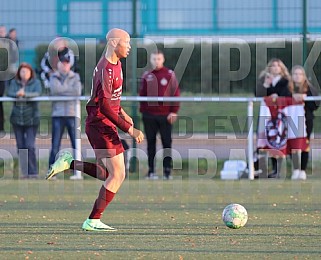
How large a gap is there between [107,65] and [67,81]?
717cm

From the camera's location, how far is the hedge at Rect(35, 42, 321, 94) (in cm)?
1752

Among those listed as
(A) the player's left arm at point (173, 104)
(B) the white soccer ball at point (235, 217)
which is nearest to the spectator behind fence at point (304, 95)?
(A) the player's left arm at point (173, 104)

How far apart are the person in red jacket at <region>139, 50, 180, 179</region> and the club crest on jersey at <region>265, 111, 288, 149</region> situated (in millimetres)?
1652

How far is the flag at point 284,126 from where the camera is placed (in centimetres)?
1581

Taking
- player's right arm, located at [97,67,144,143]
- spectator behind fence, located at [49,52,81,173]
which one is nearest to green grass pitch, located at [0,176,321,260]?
spectator behind fence, located at [49,52,81,173]

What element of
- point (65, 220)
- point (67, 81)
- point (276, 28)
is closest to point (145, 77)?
point (67, 81)

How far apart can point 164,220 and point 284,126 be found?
6.10 metres

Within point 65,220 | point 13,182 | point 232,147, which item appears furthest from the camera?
point 232,147

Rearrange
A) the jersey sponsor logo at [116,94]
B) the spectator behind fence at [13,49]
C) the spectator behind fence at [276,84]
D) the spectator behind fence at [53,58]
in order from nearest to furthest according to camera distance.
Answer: the jersey sponsor logo at [116,94]
the spectator behind fence at [276,84]
the spectator behind fence at [53,58]
the spectator behind fence at [13,49]

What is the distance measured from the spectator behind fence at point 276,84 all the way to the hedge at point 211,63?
1.26m

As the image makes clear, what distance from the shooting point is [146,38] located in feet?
57.3

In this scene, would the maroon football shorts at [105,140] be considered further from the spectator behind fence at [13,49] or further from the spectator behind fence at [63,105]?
the spectator behind fence at [13,49]

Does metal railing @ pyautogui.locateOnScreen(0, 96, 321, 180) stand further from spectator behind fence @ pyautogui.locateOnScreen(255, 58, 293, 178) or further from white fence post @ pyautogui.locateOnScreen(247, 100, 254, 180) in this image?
spectator behind fence @ pyautogui.locateOnScreen(255, 58, 293, 178)

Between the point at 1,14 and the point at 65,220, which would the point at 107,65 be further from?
the point at 1,14
